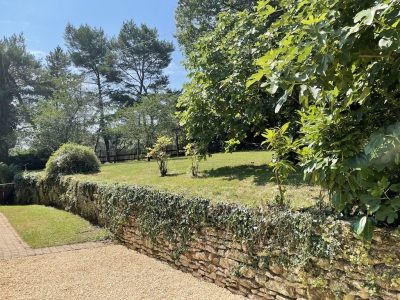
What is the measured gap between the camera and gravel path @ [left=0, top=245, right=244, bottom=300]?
13.6 feet

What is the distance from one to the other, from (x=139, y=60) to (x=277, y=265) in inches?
1068

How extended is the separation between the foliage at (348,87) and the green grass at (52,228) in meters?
5.75

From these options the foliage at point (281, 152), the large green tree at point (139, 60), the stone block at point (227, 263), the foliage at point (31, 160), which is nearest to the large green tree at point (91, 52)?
the large green tree at point (139, 60)

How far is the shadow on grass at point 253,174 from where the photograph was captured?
230 inches

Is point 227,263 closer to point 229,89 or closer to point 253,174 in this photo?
point 253,174

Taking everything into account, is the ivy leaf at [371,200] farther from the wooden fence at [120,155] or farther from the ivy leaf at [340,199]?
the wooden fence at [120,155]

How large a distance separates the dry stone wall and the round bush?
5348 mm

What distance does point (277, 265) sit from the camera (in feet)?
11.4

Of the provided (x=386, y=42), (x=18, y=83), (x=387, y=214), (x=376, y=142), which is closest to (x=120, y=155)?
(x=18, y=83)

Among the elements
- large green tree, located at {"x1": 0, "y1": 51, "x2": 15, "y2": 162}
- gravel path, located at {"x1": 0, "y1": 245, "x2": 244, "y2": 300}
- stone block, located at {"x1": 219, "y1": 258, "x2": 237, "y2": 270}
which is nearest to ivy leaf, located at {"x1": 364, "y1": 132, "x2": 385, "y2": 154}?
stone block, located at {"x1": 219, "y1": 258, "x2": 237, "y2": 270}

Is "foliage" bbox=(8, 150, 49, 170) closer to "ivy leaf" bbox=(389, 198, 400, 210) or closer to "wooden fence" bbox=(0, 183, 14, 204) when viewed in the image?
"wooden fence" bbox=(0, 183, 14, 204)

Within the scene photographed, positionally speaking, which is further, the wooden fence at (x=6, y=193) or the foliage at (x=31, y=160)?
the foliage at (x=31, y=160)

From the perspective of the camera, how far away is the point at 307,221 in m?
3.19

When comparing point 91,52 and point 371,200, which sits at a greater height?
point 91,52
